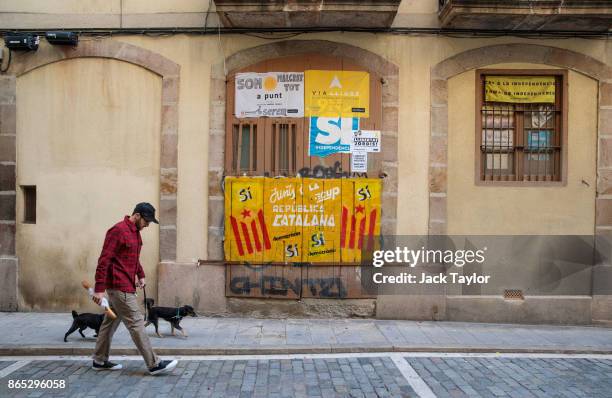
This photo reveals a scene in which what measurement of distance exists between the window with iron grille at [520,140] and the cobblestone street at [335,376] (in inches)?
126

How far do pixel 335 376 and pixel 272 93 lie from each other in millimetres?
4775

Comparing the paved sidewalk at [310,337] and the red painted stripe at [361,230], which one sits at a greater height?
the red painted stripe at [361,230]

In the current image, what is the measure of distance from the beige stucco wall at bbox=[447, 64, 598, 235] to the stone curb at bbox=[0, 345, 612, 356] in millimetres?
2207

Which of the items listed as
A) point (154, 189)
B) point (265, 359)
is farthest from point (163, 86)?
point (265, 359)

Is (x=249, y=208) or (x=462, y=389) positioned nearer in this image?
(x=462, y=389)

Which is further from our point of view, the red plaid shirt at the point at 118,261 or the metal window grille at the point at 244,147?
the metal window grille at the point at 244,147

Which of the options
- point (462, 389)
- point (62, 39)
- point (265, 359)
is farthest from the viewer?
point (62, 39)

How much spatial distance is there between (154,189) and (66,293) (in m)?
2.31

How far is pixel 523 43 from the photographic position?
8.66 m

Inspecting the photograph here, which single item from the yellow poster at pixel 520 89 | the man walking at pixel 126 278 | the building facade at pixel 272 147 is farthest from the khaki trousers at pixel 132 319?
the yellow poster at pixel 520 89

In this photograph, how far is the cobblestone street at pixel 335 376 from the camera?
5.51 metres

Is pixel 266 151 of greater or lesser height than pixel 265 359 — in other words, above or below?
above

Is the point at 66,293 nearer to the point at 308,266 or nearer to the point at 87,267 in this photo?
the point at 87,267

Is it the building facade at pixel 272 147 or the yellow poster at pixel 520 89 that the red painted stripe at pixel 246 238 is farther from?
the yellow poster at pixel 520 89
